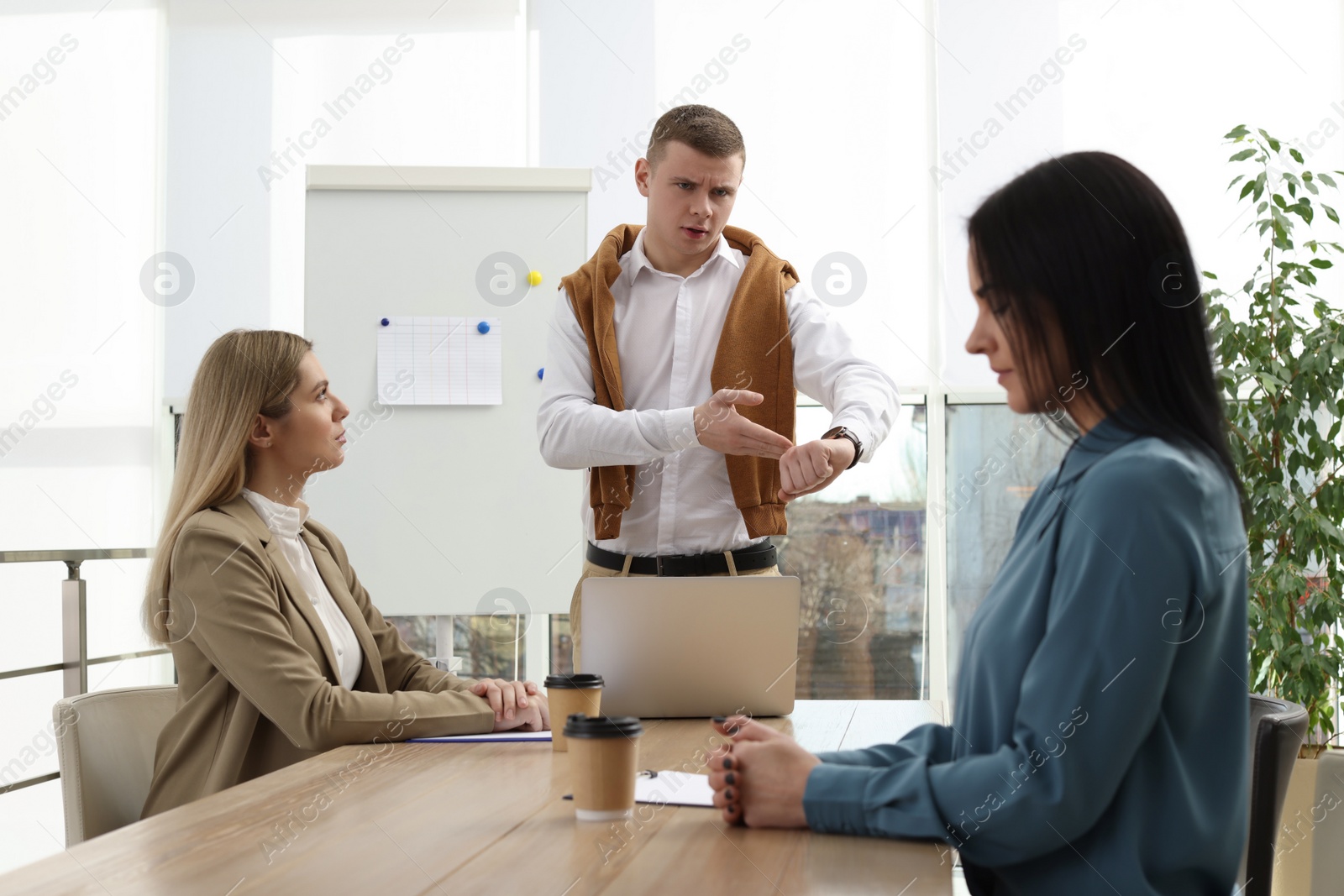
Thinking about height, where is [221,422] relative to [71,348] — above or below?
below

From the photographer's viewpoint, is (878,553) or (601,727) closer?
(601,727)

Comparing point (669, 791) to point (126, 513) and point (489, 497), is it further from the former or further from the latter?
point (126, 513)

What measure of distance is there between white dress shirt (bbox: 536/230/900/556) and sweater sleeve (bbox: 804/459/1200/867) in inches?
38.5

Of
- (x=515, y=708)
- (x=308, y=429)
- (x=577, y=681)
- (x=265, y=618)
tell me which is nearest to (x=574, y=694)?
(x=577, y=681)

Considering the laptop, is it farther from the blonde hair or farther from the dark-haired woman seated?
the blonde hair

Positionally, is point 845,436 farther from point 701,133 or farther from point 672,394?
point 701,133

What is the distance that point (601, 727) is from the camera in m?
0.99

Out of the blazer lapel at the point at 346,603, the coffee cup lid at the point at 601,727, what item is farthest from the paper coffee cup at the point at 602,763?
the blazer lapel at the point at 346,603

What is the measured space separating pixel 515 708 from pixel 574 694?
35 cm

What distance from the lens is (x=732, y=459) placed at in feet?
6.25

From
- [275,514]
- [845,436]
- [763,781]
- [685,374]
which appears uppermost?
[685,374]

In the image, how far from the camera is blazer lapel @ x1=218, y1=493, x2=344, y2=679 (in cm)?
168

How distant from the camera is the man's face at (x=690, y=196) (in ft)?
6.34

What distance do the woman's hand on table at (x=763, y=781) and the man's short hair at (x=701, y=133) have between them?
1.22 metres
